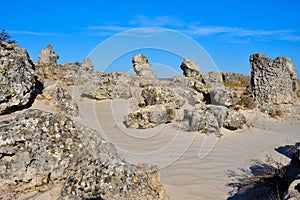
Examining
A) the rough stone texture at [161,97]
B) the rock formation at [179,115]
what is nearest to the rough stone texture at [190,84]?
the rough stone texture at [161,97]

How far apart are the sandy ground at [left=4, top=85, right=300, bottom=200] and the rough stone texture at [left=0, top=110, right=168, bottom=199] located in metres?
0.28

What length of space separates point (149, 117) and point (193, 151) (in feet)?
7.70

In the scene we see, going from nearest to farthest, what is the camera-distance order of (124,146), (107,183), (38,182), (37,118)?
→ (107,183), (38,182), (37,118), (124,146)

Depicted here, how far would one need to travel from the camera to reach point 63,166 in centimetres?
373

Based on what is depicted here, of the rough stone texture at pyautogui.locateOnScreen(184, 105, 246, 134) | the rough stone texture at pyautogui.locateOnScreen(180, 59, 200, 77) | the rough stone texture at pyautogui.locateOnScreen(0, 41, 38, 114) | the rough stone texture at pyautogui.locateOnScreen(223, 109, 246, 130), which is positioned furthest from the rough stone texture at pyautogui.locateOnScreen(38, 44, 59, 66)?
the rough stone texture at pyautogui.locateOnScreen(223, 109, 246, 130)

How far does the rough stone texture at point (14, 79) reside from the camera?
6.10m

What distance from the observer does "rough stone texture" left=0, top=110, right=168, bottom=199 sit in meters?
3.28

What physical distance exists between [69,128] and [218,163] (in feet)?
10.2

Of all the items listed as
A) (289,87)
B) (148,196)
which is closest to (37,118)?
(148,196)

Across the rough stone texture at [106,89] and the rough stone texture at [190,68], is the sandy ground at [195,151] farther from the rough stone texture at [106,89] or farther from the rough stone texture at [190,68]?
the rough stone texture at [190,68]

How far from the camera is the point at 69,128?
4035mm

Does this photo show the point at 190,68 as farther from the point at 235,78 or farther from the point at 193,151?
the point at 193,151

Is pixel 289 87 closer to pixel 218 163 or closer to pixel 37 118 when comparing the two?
pixel 218 163

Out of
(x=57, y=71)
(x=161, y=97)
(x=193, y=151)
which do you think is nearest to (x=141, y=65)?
(x=57, y=71)
